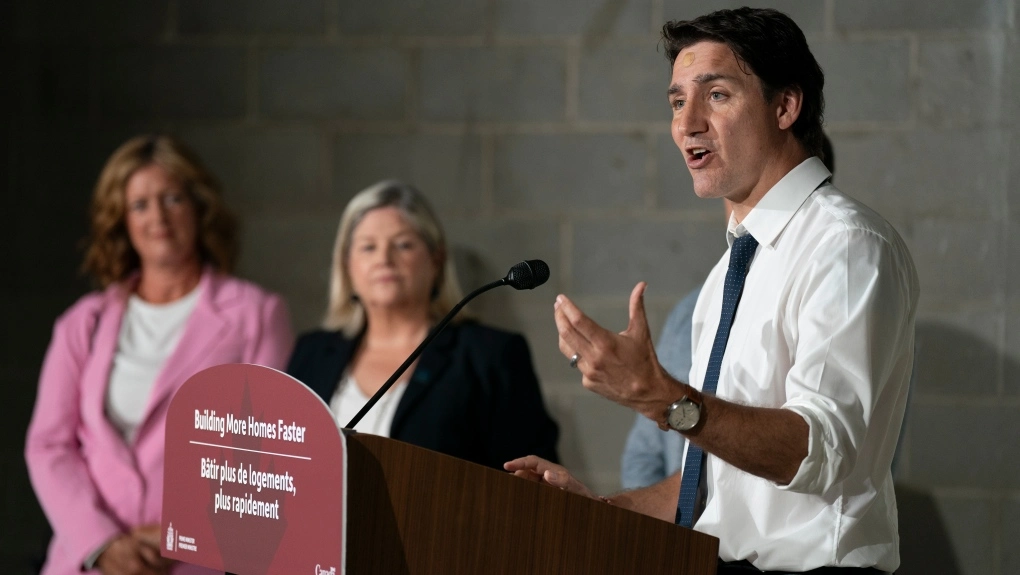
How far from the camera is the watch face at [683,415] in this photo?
4.05 feet

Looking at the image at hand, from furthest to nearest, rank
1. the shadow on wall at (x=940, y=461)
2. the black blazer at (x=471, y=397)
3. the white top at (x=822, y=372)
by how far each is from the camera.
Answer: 1. the shadow on wall at (x=940, y=461)
2. the black blazer at (x=471, y=397)
3. the white top at (x=822, y=372)

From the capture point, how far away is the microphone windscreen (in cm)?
148

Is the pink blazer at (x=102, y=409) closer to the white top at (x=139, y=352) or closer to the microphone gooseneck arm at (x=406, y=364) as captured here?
the white top at (x=139, y=352)

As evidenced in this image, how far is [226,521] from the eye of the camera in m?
1.30

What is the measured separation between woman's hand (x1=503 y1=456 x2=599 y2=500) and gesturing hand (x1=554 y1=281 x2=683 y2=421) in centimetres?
27

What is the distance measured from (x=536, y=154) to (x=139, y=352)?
1.32 metres

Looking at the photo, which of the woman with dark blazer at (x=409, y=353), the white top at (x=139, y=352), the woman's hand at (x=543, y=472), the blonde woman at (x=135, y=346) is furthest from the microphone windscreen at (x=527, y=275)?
the white top at (x=139, y=352)

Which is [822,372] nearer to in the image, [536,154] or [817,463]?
[817,463]

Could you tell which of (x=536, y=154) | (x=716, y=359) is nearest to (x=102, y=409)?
(x=536, y=154)

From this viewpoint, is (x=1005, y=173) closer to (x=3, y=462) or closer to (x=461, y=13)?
→ (x=461, y=13)

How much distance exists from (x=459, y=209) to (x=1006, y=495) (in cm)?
185

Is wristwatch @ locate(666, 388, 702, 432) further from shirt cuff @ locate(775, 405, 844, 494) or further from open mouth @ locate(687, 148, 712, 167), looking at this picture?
open mouth @ locate(687, 148, 712, 167)

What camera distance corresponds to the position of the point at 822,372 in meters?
1.30

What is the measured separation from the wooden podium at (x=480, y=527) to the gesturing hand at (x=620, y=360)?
0.13m
